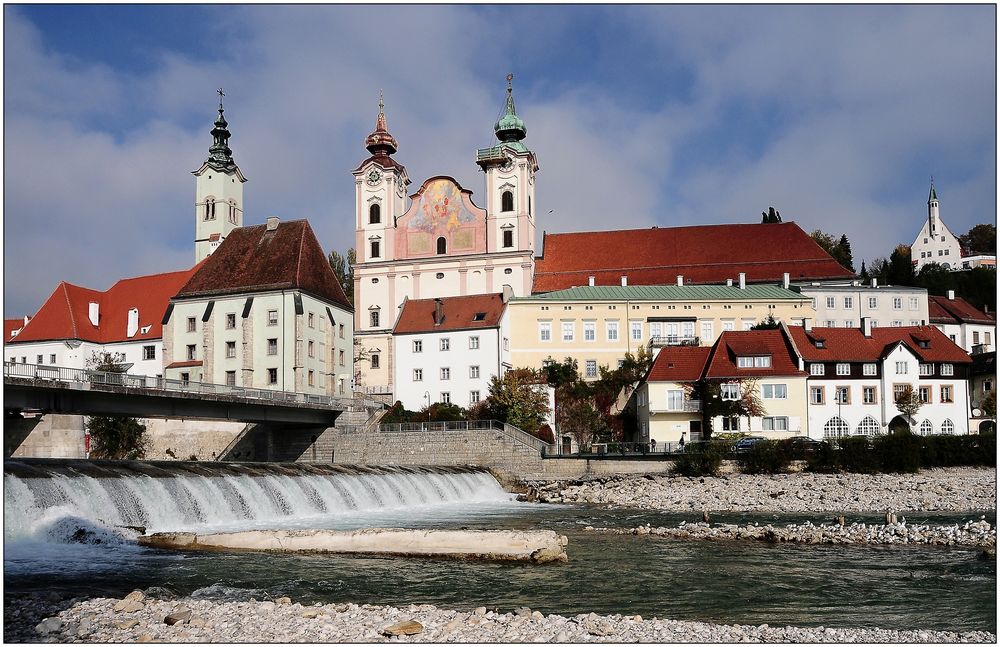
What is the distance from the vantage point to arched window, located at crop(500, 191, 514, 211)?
255ft

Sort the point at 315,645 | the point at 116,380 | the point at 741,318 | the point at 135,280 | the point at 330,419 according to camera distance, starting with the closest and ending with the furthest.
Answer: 1. the point at 315,645
2. the point at 116,380
3. the point at 330,419
4. the point at 741,318
5. the point at 135,280

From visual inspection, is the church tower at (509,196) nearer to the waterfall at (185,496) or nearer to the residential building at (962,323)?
the residential building at (962,323)

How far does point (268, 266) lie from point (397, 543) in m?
46.9

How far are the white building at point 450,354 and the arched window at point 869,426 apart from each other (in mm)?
21458

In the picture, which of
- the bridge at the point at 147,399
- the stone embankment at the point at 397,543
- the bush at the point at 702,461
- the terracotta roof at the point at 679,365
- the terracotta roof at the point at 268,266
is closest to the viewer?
the stone embankment at the point at 397,543

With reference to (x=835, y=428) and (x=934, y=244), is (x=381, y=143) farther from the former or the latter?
(x=934, y=244)

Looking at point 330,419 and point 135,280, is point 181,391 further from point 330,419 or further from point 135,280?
point 135,280

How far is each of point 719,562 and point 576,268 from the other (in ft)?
194

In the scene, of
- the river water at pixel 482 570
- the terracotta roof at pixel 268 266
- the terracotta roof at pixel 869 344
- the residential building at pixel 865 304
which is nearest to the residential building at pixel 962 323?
the residential building at pixel 865 304

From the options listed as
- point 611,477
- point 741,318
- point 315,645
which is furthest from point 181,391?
point 741,318

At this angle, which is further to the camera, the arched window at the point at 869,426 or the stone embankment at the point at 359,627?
the arched window at the point at 869,426

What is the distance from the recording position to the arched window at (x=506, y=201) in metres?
77.9

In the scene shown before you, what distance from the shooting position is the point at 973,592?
16.1m

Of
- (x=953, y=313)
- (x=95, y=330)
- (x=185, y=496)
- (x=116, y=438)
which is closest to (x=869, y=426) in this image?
(x=953, y=313)
